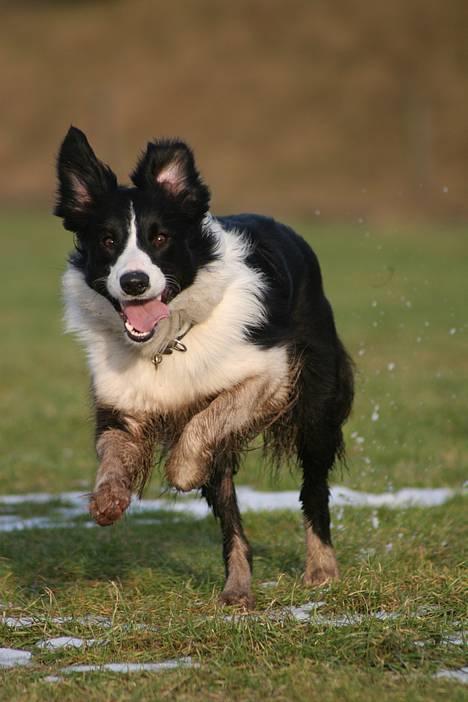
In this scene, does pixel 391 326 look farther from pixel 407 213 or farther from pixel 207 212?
pixel 407 213

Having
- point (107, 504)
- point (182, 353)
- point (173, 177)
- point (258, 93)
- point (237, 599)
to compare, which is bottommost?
point (237, 599)

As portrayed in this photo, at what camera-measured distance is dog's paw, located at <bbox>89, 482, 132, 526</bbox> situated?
4.87m

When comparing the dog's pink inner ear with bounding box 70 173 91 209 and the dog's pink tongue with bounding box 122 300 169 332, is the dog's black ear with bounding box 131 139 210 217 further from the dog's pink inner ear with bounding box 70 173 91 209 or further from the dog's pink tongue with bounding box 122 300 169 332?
the dog's pink tongue with bounding box 122 300 169 332

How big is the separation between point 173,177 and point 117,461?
124 cm

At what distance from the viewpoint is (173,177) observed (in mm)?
5371

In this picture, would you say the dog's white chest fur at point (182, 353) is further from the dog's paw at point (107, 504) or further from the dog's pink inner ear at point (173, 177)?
the dog's paw at point (107, 504)

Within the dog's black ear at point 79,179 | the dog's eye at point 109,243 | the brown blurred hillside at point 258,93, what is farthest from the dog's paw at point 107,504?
the brown blurred hillside at point 258,93

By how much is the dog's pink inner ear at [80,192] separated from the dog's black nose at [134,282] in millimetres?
638

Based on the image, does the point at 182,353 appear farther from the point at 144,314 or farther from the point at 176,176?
the point at 176,176

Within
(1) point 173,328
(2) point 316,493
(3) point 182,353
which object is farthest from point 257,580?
(1) point 173,328

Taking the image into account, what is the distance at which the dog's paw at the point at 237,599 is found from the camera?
5.16 metres

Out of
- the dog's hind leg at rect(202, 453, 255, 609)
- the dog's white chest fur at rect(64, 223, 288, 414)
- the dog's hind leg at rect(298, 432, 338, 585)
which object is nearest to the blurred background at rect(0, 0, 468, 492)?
the dog's hind leg at rect(298, 432, 338, 585)

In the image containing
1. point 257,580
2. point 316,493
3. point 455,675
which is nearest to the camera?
point 455,675

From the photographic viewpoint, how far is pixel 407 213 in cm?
3391
